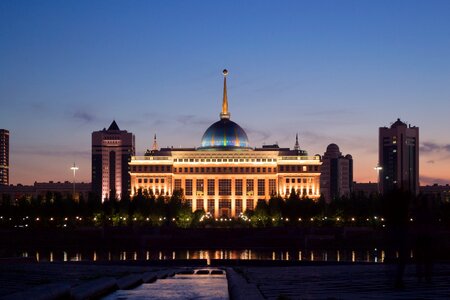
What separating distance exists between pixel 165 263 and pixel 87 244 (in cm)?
4842

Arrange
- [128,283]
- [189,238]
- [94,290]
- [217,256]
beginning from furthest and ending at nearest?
[189,238] → [217,256] → [128,283] → [94,290]

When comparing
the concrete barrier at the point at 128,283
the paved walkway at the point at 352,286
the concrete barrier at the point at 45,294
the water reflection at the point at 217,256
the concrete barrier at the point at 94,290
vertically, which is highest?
the concrete barrier at the point at 45,294

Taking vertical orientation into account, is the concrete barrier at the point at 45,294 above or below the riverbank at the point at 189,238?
above

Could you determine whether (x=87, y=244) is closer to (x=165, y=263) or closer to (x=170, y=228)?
(x=170, y=228)

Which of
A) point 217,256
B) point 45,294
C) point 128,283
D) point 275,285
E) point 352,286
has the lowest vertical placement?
point 217,256

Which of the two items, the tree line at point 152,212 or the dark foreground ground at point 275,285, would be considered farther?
the tree line at point 152,212

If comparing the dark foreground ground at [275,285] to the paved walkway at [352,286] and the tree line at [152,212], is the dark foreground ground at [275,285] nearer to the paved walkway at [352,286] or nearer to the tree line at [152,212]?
the paved walkway at [352,286]

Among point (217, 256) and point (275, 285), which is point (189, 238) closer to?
point (217, 256)

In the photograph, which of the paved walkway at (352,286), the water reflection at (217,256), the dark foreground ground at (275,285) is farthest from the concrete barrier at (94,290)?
the water reflection at (217,256)

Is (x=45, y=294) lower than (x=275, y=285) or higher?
higher

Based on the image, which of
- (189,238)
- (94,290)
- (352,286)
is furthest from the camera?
(189,238)

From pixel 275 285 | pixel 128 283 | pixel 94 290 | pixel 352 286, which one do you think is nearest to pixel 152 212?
pixel 275 285

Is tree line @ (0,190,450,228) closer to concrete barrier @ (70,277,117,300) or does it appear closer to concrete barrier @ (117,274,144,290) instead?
concrete barrier @ (117,274,144,290)

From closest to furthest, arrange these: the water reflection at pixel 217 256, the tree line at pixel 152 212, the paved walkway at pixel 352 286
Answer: the paved walkway at pixel 352 286, the water reflection at pixel 217 256, the tree line at pixel 152 212
